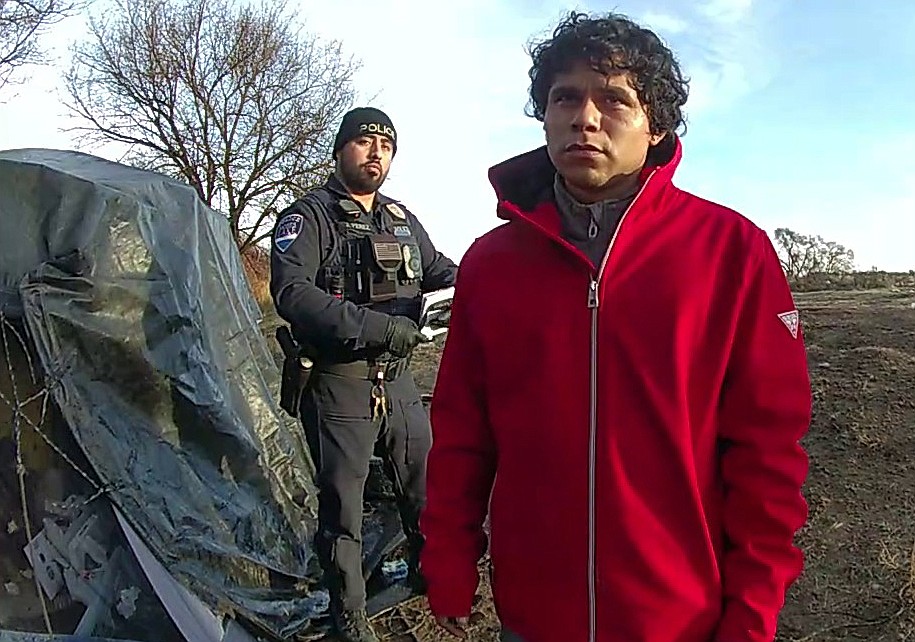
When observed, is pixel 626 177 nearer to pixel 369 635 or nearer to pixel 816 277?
pixel 369 635

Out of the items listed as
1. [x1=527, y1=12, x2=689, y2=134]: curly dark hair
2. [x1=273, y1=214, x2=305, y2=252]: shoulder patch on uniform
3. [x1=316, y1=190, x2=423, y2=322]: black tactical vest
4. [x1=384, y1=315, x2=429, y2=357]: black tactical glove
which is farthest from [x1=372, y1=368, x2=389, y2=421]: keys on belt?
[x1=527, y1=12, x2=689, y2=134]: curly dark hair

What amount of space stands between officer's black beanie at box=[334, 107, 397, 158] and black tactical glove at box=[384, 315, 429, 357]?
28.0 inches

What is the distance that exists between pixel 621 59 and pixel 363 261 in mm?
1935

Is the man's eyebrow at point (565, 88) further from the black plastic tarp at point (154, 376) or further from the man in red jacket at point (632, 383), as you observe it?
the black plastic tarp at point (154, 376)

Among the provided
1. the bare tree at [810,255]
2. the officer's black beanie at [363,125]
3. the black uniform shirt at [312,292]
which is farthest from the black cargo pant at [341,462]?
the bare tree at [810,255]

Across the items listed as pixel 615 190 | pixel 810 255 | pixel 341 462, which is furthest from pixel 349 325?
pixel 810 255

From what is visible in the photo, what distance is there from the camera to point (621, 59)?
71.2 inches

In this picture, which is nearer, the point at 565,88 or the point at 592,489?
the point at 592,489

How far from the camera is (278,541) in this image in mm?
4219

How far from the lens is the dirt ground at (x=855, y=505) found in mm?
3688

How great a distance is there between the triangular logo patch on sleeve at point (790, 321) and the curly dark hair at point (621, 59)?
1.50 ft

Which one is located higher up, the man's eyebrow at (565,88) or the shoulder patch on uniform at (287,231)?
the man's eyebrow at (565,88)

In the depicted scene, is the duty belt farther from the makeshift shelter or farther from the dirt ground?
the dirt ground

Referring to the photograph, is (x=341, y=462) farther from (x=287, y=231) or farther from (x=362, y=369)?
(x=287, y=231)
